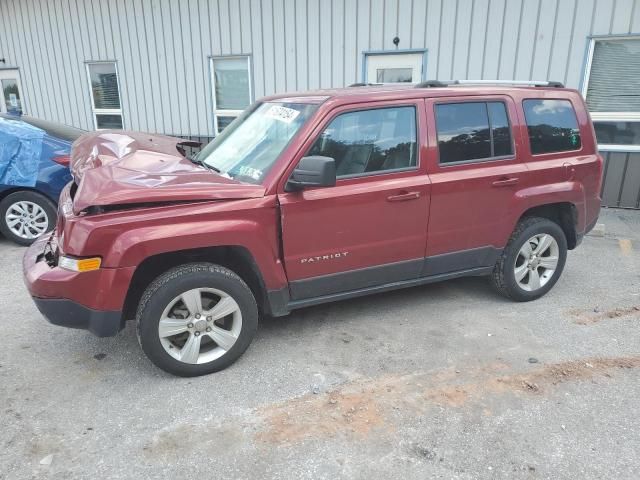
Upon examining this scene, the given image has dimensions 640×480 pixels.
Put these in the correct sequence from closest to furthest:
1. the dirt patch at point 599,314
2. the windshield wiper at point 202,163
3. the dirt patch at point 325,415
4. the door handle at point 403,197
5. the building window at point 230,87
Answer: the dirt patch at point 325,415, the door handle at point 403,197, the windshield wiper at point 202,163, the dirt patch at point 599,314, the building window at point 230,87

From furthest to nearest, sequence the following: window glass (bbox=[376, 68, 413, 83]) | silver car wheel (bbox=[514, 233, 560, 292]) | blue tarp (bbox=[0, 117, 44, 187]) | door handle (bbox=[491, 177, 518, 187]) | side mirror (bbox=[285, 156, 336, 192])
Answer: window glass (bbox=[376, 68, 413, 83])
blue tarp (bbox=[0, 117, 44, 187])
silver car wheel (bbox=[514, 233, 560, 292])
door handle (bbox=[491, 177, 518, 187])
side mirror (bbox=[285, 156, 336, 192])

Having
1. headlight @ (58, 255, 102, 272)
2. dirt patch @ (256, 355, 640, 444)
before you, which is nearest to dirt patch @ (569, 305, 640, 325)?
dirt patch @ (256, 355, 640, 444)

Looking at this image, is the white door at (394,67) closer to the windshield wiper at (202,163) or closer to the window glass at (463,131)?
the window glass at (463,131)

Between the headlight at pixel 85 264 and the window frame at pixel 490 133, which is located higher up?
the window frame at pixel 490 133

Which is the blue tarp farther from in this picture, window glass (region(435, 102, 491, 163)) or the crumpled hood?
window glass (region(435, 102, 491, 163))

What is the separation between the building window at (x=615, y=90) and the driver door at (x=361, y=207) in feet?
17.1

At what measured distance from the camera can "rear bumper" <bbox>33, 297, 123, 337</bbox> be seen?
284 centimetres

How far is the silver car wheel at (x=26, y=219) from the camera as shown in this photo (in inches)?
223

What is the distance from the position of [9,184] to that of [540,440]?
5.91m

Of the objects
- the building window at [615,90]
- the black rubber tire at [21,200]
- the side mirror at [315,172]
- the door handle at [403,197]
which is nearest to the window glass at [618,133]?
the building window at [615,90]

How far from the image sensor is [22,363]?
3.32 meters

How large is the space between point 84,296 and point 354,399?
173cm

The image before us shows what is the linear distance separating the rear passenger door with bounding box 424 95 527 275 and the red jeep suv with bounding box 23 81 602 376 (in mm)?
12

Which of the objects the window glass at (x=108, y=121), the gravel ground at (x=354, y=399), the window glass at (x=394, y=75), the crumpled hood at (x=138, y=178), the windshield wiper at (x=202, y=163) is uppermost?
the window glass at (x=394, y=75)
